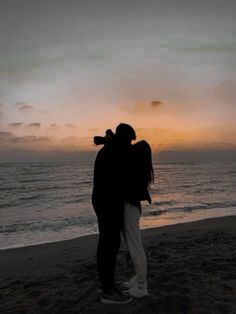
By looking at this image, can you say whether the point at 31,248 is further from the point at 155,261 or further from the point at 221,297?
the point at 221,297

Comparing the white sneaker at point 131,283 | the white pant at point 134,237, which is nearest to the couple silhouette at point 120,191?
the white pant at point 134,237

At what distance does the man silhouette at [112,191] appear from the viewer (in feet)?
13.6

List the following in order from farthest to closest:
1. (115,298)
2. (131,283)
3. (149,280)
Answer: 1. (149,280)
2. (131,283)
3. (115,298)

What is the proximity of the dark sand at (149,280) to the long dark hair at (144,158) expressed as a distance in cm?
140

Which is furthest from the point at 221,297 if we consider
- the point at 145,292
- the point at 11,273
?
the point at 11,273

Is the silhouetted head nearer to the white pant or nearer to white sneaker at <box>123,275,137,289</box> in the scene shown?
the white pant

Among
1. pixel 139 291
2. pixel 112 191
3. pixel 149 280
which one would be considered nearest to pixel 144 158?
pixel 112 191

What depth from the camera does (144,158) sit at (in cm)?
422

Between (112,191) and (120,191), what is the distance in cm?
9

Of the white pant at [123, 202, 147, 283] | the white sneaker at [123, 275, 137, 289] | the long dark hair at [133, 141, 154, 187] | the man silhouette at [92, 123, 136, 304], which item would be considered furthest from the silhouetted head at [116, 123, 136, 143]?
the white sneaker at [123, 275, 137, 289]

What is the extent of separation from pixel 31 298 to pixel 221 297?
91.5 inches

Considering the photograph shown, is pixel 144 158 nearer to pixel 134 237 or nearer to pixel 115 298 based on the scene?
pixel 134 237

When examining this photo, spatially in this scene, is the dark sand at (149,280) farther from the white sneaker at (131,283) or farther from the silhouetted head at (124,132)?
the silhouetted head at (124,132)

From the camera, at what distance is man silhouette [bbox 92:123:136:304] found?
414cm
